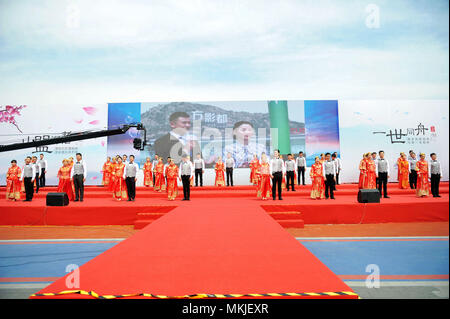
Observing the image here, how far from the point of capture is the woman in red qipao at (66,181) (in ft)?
23.6

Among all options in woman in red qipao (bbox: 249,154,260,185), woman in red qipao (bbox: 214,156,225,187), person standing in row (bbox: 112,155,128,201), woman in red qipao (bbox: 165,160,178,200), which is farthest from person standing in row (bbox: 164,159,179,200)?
woman in red qipao (bbox: 249,154,260,185)

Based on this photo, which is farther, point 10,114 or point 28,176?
point 28,176

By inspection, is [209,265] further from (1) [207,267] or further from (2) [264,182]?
(2) [264,182]

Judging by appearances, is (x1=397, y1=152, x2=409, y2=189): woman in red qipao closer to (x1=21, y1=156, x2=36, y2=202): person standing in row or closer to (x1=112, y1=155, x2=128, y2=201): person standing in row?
(x1=112, y1=155, x2=128, y2=201): person standing in row

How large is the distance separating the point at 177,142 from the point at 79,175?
16.5 ft

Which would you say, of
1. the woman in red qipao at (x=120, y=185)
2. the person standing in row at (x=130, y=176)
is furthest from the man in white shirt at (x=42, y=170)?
the person standing in row at (x=130, y=176)

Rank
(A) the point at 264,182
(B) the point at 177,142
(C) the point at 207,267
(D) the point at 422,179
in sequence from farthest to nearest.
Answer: (B) the point at 177,142 < (A) the point at 264,182 < (D) the point at 422,179 < (C) the point at 207,267

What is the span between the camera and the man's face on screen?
38.9 ft

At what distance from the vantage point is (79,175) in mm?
7090

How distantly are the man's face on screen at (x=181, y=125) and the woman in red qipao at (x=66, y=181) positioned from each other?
17.1 feet

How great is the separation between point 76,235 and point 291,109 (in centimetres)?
946

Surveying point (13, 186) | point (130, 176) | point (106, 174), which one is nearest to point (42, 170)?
point (106, 174)

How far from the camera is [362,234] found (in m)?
4.64

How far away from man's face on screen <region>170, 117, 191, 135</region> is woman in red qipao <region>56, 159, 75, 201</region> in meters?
5.20
